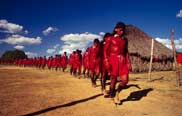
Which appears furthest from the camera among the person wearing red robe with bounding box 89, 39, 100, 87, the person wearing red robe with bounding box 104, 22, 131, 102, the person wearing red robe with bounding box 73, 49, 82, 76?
the person wearing red robe with bounding box 73, 49, 82, 76

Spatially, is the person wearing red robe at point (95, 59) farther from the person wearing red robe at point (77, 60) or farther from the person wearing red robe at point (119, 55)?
the person wearing red robe at point (77, 60)

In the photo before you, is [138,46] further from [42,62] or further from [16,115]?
[16,115]

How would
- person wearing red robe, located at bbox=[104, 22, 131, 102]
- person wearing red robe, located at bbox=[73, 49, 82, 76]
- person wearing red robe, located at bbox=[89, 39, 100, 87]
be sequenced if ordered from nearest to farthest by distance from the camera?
person wearing red robe, located at bbox=[104, 22, 131, 102] < person wearing red robe, located at bbox=[89, 39, 100, 87] < person wearing red robe, located at bbox=[73, 49, 82, 76]

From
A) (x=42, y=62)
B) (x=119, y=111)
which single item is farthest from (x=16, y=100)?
(x=42, y=62)

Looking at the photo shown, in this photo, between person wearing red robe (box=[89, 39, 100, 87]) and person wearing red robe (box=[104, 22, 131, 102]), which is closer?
person wearing red robe (box=[104, 22, 131, 102])

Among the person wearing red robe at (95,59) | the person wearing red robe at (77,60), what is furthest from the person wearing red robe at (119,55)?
the person wearing red robe at (77,60)

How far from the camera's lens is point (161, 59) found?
33406 mm

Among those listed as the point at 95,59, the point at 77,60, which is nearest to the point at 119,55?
the point at 95,59

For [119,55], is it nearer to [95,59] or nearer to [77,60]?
[95,59]

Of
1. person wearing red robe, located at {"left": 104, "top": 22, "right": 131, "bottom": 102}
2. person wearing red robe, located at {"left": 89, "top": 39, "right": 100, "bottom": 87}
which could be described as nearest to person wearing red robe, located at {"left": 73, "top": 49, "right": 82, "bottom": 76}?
person wearing red robe, located at {"left": 89, "top": 39, "right": 100, "bottom": 87}

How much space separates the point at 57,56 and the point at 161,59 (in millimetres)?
12505

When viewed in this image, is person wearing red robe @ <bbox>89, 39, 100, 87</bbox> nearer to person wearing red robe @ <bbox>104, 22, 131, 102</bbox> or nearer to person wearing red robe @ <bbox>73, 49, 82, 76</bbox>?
person wearing red robe @ <bbox>104, 22, 131, 102</bbox>

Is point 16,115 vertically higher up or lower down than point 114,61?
lower down

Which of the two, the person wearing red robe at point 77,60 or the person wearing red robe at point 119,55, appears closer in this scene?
the person wearing red robe at point 119,55
